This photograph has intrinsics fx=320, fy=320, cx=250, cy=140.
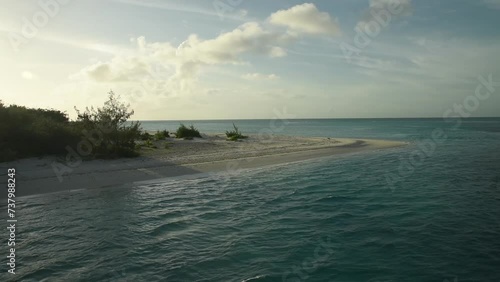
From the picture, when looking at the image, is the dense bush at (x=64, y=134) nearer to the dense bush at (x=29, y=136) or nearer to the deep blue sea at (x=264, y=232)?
the dense bush at (x=29, y=136)

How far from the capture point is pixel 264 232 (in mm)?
11719

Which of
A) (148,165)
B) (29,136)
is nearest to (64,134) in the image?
(29,136)

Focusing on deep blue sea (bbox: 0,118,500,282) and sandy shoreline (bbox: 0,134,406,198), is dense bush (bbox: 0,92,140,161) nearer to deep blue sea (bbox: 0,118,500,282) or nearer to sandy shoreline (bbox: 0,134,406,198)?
sandy shoreline (bbox: 0,134,406,198)

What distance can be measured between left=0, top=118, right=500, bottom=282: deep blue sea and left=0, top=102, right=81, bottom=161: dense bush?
7100 millimetres

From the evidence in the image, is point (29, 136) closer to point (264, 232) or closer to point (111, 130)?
point (111, 130)

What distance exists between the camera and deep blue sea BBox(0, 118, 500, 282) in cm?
877

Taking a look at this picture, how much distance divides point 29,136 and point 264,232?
22100 mm

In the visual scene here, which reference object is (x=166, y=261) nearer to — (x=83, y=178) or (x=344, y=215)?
(x=344, y=215)

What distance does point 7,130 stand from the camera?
949 inches

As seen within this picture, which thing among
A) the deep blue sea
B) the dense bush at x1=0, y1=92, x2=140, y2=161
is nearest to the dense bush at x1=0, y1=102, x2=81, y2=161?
the dense bush at x1=0, y1=92, x2=140, y2=161

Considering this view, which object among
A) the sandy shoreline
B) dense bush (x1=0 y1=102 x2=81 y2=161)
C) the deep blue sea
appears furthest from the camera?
dense bush (x1=0 y1=102 x2=81 y2=161)

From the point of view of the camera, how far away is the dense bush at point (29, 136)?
23.6 meters

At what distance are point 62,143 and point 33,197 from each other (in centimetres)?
1052

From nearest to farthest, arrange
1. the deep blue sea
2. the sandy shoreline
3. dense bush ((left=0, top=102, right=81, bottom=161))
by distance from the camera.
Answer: the deep blue sea < the sandy shoreline < dense bush ((left=0, top=102, right=81, bottom=161))
